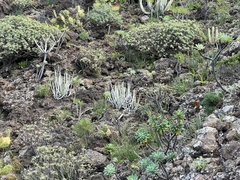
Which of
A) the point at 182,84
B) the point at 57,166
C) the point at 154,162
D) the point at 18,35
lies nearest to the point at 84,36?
the point at 18,35

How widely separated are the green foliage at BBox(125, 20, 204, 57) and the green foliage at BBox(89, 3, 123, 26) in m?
1.05

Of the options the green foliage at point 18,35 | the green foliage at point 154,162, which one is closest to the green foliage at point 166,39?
the green foliage at point 18,35

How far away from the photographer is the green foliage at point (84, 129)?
5293mm

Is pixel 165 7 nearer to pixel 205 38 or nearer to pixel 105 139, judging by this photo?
pixel 205 38

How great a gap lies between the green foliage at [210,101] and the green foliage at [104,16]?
3.80 m

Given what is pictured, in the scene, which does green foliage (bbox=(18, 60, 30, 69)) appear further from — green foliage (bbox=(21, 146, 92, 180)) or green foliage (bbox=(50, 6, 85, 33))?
green foliage (bbox=(21, 146, 92, 180))

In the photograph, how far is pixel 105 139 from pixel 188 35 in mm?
2941

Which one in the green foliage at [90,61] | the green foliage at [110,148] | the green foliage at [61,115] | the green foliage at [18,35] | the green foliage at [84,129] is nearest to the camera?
the green foliage at [110,148]

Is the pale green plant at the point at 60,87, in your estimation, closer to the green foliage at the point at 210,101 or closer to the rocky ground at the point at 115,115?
the rocky ground at the point at 115,115

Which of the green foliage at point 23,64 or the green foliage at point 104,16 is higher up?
the green foliage at point 104,16

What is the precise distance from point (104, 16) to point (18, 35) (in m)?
1.97

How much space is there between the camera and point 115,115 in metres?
5.82

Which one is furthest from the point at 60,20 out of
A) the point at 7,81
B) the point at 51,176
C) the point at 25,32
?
the point at 51,176

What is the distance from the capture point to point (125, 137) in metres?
5.31
